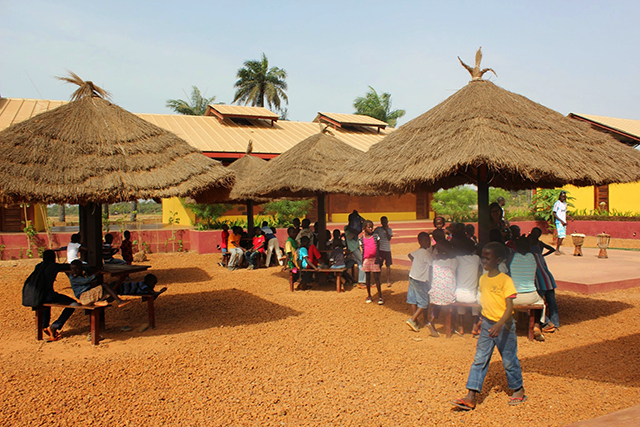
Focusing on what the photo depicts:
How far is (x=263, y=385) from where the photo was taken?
4031mm

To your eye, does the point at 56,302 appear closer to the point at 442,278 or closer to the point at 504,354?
the point at 442,278

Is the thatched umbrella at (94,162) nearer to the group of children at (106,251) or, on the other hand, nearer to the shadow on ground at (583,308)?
the group of children at (106,251)

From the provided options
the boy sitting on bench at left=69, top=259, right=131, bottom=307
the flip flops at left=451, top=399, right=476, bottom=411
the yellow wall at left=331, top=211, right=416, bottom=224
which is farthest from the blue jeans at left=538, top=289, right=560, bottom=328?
the yellow wall at left=331, top=211, right=416, bottom=224

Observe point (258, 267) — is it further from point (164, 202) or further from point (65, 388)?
point (164, 202)

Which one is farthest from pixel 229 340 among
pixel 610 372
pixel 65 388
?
pixel 610 372

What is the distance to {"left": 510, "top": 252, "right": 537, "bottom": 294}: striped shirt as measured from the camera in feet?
16.6

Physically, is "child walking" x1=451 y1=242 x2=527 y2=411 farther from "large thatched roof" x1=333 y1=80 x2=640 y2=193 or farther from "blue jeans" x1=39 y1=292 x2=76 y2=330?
"blue jeans" x1=39 y1=292 x2=76 y2=330

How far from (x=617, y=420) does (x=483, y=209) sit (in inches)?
121

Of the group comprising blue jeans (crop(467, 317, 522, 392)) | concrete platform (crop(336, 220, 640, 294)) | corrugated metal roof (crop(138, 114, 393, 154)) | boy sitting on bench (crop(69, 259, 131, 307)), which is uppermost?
corrugated metal roof (crop(138, 114, 393, 154))

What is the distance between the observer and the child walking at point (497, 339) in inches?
136

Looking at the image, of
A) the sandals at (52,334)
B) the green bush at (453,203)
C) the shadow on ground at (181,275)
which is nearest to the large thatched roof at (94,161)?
the sandals at (52,334)

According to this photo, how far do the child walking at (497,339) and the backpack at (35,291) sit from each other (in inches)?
189

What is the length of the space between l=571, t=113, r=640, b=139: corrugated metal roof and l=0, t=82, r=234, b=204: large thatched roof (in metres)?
20.2

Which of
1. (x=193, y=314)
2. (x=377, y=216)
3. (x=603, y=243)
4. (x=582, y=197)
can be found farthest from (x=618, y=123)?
(x=193, y=314)
